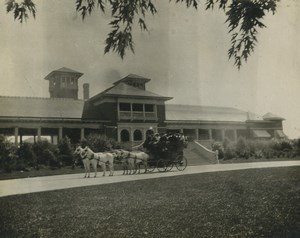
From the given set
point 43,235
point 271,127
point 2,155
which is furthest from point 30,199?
point 271,127

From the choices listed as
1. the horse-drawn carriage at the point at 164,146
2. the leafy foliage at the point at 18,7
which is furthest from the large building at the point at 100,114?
the leafy foliage at the point at 18,7

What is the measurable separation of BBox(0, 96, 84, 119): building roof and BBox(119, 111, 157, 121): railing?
415 cm

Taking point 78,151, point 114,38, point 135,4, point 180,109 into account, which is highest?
point 180,109

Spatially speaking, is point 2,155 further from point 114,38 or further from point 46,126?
point 114,38

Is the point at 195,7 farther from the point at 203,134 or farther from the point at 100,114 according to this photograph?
the point at 203,134

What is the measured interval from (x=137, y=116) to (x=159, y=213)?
28277 mm

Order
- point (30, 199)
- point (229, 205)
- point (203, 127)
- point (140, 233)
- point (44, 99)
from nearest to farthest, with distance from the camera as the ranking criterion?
point (140, 233) → point (229, 205) → point (30, 199) → point (44, 99) → point (203, 127)

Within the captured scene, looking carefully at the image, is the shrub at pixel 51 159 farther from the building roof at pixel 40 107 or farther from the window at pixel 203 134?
the window at pixel 203 134

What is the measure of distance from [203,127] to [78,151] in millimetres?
26430

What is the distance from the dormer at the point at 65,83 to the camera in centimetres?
3772

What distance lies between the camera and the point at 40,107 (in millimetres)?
32125

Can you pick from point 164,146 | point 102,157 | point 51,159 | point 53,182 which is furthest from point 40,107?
point 53,182

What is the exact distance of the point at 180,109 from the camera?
43031 millimetres

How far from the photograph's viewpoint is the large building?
30934mm
